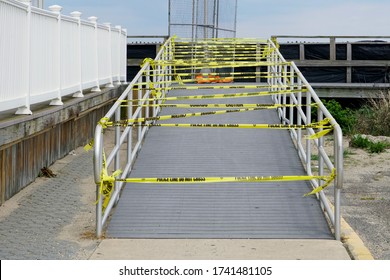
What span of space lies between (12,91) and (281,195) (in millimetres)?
3527

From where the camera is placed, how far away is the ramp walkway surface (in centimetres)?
829

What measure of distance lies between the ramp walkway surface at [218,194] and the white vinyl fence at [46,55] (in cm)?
171

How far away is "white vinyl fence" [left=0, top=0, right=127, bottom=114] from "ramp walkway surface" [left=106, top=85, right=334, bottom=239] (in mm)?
1711

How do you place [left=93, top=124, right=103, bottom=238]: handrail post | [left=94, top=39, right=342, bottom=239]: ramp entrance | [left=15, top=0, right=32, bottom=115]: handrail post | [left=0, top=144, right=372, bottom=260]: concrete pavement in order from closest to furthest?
[left=0, top=144, right=372, bottom=260]: concrete pavement
[left=93, top=124, right=103, bottom=238]: handrail post
[left=94, top=39, right=342, bottom=239]: ramp entrance
[left=15, top=0, right=32, bottom=115]: handrail post

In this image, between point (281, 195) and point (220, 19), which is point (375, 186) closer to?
point (281, 195)

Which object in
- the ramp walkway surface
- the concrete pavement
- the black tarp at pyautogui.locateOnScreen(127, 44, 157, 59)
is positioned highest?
the black tarp at pyautogui.locateOnScreen(127, 44, 157, 59)

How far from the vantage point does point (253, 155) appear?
1123 cm

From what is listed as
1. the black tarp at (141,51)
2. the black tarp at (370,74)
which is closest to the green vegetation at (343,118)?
the black tarp at (370,74)

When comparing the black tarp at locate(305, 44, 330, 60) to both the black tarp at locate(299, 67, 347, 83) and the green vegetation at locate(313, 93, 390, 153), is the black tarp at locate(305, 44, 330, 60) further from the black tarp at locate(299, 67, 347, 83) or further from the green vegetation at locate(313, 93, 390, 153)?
the green vegetation at locate(313, 93, 390, 153)

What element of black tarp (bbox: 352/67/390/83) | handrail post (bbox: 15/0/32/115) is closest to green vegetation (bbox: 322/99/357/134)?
black tarp (bbox: 352/67/390/83)

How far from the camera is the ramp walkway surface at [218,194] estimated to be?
829 centimetres

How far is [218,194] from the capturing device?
9508 mm

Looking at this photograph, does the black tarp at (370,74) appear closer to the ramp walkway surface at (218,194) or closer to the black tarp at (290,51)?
the black tarp at (290,51)

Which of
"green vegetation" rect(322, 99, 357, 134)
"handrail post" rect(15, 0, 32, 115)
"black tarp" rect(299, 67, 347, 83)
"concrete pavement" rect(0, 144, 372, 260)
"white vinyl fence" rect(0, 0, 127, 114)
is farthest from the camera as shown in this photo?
"black tarp" rect(299, 67, 347, 83)
